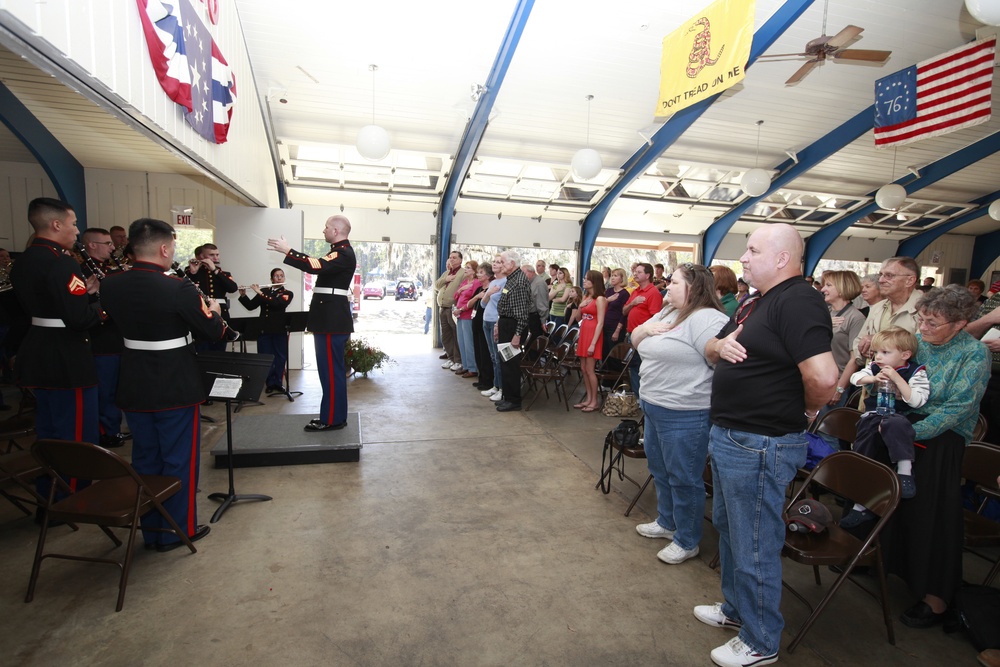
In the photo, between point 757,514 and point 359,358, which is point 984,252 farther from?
point 757,514

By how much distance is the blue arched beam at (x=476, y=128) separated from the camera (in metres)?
5.90

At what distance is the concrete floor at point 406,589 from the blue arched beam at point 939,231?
13108 millimetres

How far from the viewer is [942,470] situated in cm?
233

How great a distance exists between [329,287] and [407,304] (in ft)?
26.7

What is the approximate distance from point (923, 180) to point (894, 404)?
429 inches

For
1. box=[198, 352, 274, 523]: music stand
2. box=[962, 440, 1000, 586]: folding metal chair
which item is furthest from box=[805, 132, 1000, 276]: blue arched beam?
box=[198, 352, 274, 523]: music stand

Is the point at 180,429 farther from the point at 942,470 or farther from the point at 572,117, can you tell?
the point at 572,117

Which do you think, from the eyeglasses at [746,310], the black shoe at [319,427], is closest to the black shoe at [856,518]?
the eyeglasses at [746,310]

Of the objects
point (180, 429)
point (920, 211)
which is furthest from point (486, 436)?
point (920, 211)

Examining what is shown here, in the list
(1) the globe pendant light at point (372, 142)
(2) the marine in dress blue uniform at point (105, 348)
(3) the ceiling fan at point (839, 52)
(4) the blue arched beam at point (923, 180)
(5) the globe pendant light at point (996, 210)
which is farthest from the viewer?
(5) the globe pendant light at point (996, 210)

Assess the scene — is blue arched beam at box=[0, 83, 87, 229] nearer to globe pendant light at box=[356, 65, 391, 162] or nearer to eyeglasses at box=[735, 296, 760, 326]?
globe pendant light at box=[356, 65, 391, 162]

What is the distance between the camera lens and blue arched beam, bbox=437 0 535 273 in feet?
19.4

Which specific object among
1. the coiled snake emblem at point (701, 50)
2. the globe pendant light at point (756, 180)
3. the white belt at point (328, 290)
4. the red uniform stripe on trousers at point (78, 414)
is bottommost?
the red uniform stripe on trousers at point (78, 414)

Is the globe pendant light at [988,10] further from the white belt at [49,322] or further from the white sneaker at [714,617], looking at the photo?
the white belt at [49,322]
